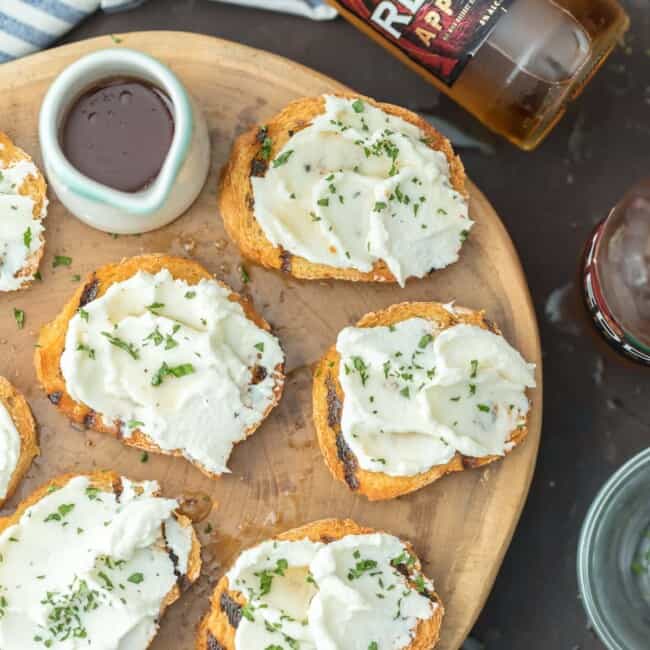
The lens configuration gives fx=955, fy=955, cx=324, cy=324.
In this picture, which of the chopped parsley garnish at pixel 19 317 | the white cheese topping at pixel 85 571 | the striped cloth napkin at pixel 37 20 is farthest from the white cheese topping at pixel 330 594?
the striped cloth napkin at pixel 37 20

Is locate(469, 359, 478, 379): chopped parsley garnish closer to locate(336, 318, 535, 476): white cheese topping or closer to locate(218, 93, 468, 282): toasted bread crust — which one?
locate(336, 318, 535, 476): white cheese topping

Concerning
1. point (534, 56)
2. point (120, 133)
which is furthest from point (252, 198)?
point (534, 56)

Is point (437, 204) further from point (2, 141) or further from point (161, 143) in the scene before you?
point (2, 141)

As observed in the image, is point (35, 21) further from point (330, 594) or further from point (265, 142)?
point (330, 594)

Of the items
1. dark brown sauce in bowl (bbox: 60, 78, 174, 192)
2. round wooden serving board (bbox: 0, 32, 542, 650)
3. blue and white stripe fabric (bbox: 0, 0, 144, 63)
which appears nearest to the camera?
dark brown sauce in bowl (bbox: 60, 78, 174, 192)

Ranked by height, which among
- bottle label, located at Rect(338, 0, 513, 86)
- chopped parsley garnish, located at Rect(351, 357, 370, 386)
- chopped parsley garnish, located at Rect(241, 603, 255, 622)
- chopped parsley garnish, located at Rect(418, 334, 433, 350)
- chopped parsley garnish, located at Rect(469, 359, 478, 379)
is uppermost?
bottle label, located at Rect(338, 0, 513, 86)

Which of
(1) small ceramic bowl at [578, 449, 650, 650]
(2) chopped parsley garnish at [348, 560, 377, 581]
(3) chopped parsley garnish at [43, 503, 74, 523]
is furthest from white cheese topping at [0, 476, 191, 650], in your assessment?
(1) small ceramic bowl at [578, 449, 650, 650]

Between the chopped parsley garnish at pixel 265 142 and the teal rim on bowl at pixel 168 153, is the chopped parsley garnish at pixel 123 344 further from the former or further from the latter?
the chopped parsley garnish at pixel 265 142

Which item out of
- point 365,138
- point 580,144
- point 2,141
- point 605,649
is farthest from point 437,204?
point 605,649
